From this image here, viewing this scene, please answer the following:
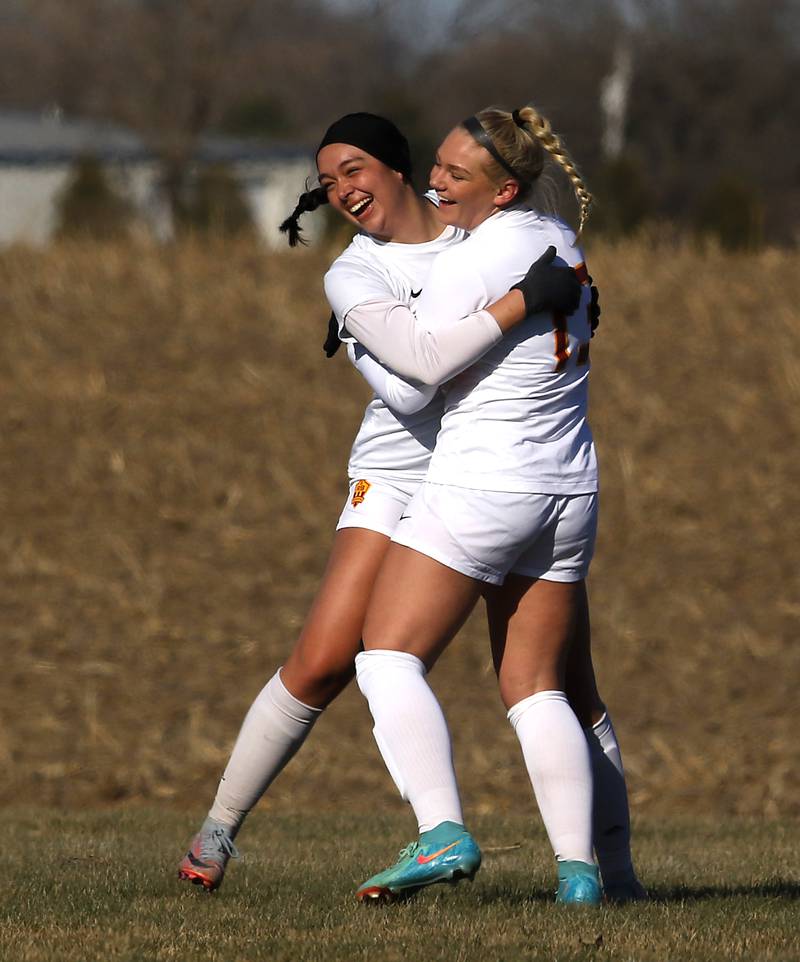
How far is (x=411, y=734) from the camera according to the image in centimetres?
423

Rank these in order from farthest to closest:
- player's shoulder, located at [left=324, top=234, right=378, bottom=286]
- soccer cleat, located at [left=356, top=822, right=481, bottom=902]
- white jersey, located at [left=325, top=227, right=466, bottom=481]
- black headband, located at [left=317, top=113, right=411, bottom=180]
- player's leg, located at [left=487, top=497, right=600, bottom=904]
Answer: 1. black headband, located at [left=317, top=113, right=411, bottom=180]
2. white jersey, located at [left=325, top=227, right=466, bottom=481]
3. player's shoulder, located at [left=324, top=234, right=378, bottom=286]
4. player's leg, located at [left=487, top=497, right=600, bottom=904]
5. soccer cleat, located at [left=356, top=822, right=481, bottom=902]

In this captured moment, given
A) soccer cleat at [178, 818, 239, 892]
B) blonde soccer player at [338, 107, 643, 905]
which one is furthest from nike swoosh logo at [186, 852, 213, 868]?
blonde soccer player at [338, 107, 643, 905]

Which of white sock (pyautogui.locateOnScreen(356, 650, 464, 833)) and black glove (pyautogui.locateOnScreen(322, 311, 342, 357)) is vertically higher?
black glove (pyautogui.locateOnScreen(322, 311, 342, 357))

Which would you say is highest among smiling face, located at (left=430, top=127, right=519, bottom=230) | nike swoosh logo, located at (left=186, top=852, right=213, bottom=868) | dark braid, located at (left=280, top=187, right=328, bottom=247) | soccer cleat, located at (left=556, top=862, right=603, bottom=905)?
smiling face, located at (left=430, top=127, right=519, bottom=230)

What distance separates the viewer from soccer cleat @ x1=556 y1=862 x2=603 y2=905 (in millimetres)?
4262

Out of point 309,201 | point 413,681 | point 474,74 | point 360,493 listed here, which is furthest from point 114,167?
point 413,681

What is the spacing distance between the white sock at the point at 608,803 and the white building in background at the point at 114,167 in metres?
29.5

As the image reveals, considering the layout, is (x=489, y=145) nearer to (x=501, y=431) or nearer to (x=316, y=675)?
(x=501, y=431)

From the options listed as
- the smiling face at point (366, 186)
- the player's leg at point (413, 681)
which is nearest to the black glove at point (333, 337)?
the smiling face at point (366, 186)

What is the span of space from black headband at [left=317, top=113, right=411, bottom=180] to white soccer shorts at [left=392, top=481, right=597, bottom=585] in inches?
38.8

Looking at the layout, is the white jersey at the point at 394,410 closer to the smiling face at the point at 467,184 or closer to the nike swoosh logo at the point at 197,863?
the smiling face at the point at 467,184

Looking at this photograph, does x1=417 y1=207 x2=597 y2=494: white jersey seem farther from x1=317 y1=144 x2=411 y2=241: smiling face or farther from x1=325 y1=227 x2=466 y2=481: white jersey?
x1=317 y1=144 x2=411 y2=241: smiling face

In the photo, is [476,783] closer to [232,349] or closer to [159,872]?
[159,872]

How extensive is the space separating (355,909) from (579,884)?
575 millimetres
